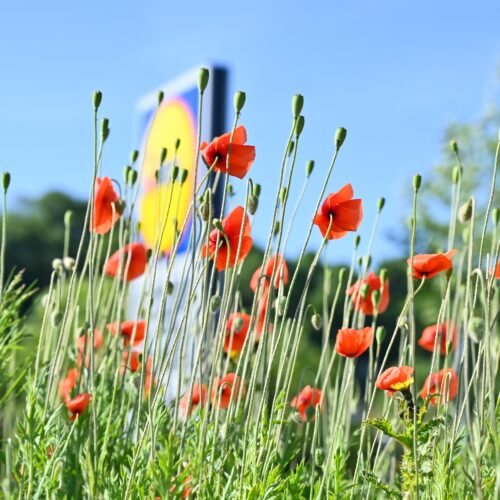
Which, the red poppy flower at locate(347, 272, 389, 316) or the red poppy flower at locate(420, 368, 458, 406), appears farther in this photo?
the red poppy flower at locate(347, 272, 389, 316)

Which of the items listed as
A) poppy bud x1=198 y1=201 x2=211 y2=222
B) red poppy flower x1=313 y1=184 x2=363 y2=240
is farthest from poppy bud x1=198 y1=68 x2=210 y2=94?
red poppy flower x1=313 y1=184 x2=363 y2=240

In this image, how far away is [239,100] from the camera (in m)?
1.21

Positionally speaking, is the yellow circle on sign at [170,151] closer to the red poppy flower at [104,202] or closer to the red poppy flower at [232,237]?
the red poppy flower at [104,202]

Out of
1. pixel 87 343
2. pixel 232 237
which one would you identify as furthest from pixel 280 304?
Result: pixel 87 343

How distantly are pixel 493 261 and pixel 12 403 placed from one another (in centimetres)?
121

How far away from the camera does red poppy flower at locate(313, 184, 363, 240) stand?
136 cm

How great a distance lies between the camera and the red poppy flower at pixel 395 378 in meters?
1.22

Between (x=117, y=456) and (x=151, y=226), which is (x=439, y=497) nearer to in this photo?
(x=117, y=456)

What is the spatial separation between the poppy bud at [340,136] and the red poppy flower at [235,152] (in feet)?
0.48

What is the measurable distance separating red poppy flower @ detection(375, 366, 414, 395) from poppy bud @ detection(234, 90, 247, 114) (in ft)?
1.39

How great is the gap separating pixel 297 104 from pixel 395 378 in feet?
1.33

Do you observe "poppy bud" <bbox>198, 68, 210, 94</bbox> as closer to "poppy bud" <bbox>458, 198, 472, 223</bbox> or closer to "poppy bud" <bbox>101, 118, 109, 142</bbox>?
"poppy bud" <bbox>101, 118, 109, 142</bbox>

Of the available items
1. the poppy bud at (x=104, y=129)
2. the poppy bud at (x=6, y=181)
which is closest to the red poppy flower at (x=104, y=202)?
the poppy bud at (x=6, y=181)

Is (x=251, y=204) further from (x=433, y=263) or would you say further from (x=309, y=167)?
(x=433, y=263)
